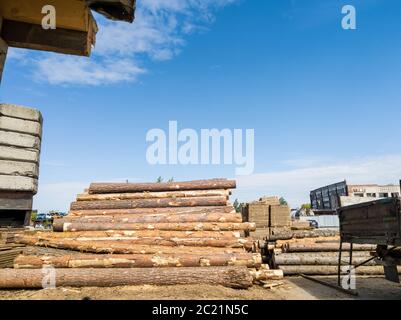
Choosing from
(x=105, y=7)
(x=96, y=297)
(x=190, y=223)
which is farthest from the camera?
(x=190, y=223)

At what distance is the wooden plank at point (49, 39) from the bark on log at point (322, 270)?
439 inches

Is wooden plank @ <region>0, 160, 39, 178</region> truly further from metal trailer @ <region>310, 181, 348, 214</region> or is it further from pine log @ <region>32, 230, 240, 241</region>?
metal trailer @ <region>310, 181, 348, 214</region>

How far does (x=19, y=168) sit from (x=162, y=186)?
Result: 5.67 meters

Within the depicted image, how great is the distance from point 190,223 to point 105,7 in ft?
26.6

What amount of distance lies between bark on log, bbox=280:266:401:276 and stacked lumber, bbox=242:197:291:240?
12.4 ft

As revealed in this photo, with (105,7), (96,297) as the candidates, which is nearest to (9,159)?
(96,297)

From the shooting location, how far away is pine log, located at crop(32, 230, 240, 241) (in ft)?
29.8

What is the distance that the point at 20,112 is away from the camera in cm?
782

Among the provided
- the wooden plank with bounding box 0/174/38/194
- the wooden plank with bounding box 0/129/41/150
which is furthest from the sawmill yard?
the wooden plank with bounding box 0/129/41/150

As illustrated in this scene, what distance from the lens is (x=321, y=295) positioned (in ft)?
27.2

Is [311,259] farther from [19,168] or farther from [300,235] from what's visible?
[19,168]

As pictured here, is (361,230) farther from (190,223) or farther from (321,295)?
(190,223)

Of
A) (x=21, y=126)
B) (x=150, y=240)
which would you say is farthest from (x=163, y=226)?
(x=21, y=126)
